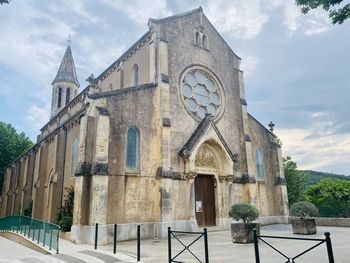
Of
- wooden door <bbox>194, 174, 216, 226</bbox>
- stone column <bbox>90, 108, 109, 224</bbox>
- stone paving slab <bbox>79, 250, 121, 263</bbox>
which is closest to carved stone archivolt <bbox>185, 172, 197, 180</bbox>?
wooden door <bbox>194, 174, 216, 226</bbox>

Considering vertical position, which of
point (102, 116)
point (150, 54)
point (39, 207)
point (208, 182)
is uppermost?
point (150, 54)

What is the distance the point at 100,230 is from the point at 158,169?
4527 mm

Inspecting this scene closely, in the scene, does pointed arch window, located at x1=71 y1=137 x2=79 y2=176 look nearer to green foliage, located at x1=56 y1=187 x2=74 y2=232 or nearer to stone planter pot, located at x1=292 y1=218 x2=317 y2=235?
green foliage, located at x1=56 y1=187 x2=74 y2=232

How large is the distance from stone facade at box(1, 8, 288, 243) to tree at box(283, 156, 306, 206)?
8.42 metres

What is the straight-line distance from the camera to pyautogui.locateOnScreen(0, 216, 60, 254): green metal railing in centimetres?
1132

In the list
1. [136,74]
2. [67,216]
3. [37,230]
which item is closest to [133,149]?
[67,216]

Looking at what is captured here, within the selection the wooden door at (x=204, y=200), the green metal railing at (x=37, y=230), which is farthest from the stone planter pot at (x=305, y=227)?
the green metal railing at (x=37, y=230)

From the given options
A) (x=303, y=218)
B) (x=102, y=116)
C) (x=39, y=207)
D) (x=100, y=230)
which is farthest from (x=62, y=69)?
(x=303, y=218)

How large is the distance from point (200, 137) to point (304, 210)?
7029 millimetres

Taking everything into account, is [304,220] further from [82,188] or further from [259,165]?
[82,188]

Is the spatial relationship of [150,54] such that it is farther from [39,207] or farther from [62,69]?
[62,69]

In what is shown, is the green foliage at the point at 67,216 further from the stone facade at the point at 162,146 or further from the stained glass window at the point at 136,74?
the stained glass window at the point at 136,74

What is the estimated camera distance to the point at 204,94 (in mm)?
20688

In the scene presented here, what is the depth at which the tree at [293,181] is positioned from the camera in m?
29.8
